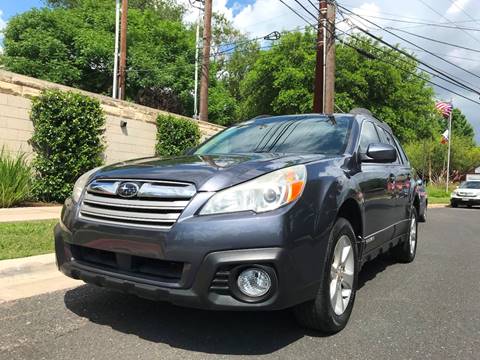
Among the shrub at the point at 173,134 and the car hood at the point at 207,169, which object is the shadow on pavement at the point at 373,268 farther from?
the shrub at the point at 173,134

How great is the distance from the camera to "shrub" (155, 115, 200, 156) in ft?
47.3

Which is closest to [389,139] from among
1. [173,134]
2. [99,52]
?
[173,134]

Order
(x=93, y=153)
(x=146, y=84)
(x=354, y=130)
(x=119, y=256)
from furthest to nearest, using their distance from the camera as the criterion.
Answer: (x=146, y=84), (x=93, y=153), (x=354, y=130), (x=119, y=256)

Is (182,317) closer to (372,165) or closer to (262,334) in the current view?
(262,334)

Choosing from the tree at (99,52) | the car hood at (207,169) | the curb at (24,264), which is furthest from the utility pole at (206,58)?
the car hood at (207,169)

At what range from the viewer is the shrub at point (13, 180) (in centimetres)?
982

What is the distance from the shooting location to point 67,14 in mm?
31500

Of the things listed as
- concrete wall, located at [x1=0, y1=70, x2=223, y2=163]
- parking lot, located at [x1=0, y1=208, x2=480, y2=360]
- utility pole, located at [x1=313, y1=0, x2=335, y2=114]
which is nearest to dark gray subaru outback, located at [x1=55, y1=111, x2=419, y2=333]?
parking lot, located at [x1=0, y1=208, x2=480, y2=360]

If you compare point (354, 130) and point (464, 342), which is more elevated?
point (354, 130)

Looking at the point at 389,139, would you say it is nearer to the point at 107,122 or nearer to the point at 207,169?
the point at 207,169

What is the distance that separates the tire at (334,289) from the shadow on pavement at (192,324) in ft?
0.54

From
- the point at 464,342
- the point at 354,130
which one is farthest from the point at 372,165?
the point at 464,342

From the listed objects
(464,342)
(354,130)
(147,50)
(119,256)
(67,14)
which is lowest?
(464,342)

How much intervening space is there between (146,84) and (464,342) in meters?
29.1
